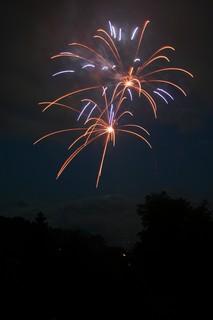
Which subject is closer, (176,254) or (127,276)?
(127,276)

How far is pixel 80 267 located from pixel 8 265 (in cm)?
1423

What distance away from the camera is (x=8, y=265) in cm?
3853

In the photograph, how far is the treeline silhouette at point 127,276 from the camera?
75.2 ft

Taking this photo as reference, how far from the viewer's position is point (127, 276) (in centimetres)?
2267

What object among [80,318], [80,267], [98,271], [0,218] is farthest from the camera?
[0,218]

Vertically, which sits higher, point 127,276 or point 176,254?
point 176,254

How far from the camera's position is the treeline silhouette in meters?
22.9

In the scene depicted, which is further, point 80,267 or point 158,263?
point 158,263

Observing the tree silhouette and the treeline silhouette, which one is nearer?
the treeline silhouette

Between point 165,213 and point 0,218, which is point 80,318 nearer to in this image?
point 165,213

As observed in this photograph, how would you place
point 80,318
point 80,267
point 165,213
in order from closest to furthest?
point 80,318
point 80,267
point 165,213

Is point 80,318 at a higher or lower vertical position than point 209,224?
lower

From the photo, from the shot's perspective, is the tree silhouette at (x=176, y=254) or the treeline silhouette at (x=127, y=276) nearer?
the treeline silhouette at (x=127, y=276)

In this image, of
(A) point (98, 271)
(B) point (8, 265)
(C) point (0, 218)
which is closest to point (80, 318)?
(A) point (98, 271)
